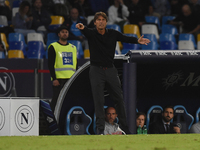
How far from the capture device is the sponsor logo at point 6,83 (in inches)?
394

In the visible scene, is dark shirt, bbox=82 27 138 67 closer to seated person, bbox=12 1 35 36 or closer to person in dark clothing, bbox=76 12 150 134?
person in dark clothing, bbox=76 12 150 134

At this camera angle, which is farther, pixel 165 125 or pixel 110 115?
pixel 165 125

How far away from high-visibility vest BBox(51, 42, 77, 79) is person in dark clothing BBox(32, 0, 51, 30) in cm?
464

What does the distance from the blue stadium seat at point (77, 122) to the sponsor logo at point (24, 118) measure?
141 cm

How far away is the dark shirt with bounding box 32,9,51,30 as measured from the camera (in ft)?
40.1

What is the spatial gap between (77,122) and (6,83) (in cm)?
300

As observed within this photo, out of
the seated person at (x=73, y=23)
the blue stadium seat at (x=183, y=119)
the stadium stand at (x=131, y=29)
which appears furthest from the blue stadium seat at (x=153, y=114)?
the stadium stand at (x=131, y=29)

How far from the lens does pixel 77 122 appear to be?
25.1 feet

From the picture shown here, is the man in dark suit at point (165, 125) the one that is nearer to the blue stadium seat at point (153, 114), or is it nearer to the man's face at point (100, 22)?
the blue stadium seat at point (153, 114)

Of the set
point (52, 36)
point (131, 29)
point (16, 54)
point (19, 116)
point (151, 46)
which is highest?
point (131, 29)

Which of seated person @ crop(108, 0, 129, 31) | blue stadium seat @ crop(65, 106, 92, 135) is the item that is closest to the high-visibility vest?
blue stadium seat @ crop(65, 106, 92, 135)

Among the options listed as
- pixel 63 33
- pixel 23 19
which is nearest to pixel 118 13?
pixel 23 19

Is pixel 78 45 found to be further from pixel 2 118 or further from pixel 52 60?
pixel 2 118

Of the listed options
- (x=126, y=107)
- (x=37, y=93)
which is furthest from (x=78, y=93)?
(x=37, y=93)
